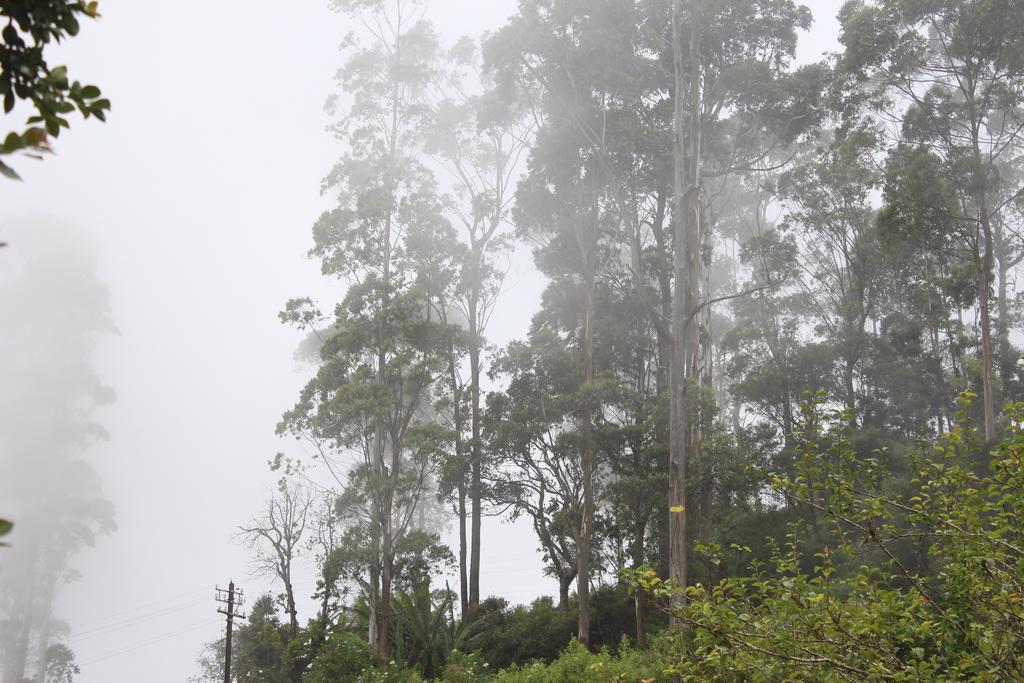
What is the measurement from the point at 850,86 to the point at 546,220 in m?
7.66

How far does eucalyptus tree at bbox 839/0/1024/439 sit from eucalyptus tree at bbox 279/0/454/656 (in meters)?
10.4

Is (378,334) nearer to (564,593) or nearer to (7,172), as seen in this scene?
(564,593)

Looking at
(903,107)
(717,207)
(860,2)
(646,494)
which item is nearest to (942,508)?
(646,494)

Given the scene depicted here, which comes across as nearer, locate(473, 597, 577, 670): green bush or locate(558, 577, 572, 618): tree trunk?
locate(473, 597, 577, 670): green bush

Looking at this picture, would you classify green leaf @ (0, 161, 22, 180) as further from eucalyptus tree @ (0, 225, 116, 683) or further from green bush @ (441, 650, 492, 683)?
eucalyptus tree @ (0, 225, 116, 683)

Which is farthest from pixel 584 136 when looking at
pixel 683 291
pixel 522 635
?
pixel 522 635

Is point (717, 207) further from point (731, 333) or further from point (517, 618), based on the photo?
point (517, 618)

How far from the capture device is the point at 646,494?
15922 millimetres

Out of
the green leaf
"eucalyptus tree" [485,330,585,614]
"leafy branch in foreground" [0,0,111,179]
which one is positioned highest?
"eucalyptus tree" [485,330,585,614]

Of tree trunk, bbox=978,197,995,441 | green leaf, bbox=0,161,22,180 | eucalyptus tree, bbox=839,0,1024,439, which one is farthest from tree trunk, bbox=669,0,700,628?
green leaf, bbox=0,161,22,180

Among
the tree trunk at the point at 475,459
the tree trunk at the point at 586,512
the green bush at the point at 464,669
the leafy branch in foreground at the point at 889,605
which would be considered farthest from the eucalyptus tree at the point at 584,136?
the leafy branch in foreground at the point at 889,605

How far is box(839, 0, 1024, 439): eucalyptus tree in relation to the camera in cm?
1547

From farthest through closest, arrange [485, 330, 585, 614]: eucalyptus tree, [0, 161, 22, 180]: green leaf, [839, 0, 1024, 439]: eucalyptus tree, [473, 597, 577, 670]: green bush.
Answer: [485, 330, 585, 614]: eucalyptus tree < [473, 597, 577, 670]: green bush < [839, 0, 1024, 439]: eucalyptus tree < [0, 161, 22, 180]: green leaf

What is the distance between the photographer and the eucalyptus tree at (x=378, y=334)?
17.0m
